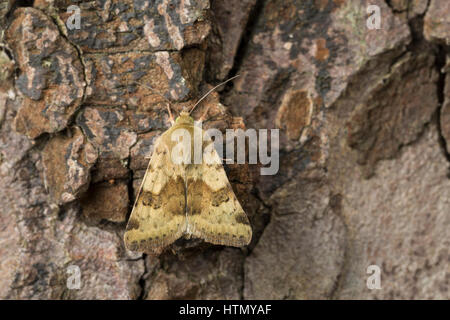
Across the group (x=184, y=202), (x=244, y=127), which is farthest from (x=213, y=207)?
(x=244, y=127)

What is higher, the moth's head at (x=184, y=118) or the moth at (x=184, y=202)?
the moth's head at (x=184, y=118)

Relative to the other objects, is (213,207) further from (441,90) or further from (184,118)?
(441,90)

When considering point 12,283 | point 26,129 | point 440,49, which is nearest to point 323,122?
point 440,49

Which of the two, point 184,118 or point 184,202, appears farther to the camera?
point 184,202

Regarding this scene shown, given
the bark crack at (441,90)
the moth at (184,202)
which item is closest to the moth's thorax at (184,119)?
the moth at (184,202)

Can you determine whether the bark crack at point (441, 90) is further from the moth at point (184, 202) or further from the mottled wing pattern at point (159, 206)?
the mottled wing pattern at point (159, 206)

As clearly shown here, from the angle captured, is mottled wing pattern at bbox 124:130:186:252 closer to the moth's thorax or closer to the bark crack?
the moth's thorax

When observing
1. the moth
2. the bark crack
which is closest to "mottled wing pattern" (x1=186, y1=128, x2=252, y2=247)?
the moth

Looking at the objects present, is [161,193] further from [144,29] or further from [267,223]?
[144,29]
